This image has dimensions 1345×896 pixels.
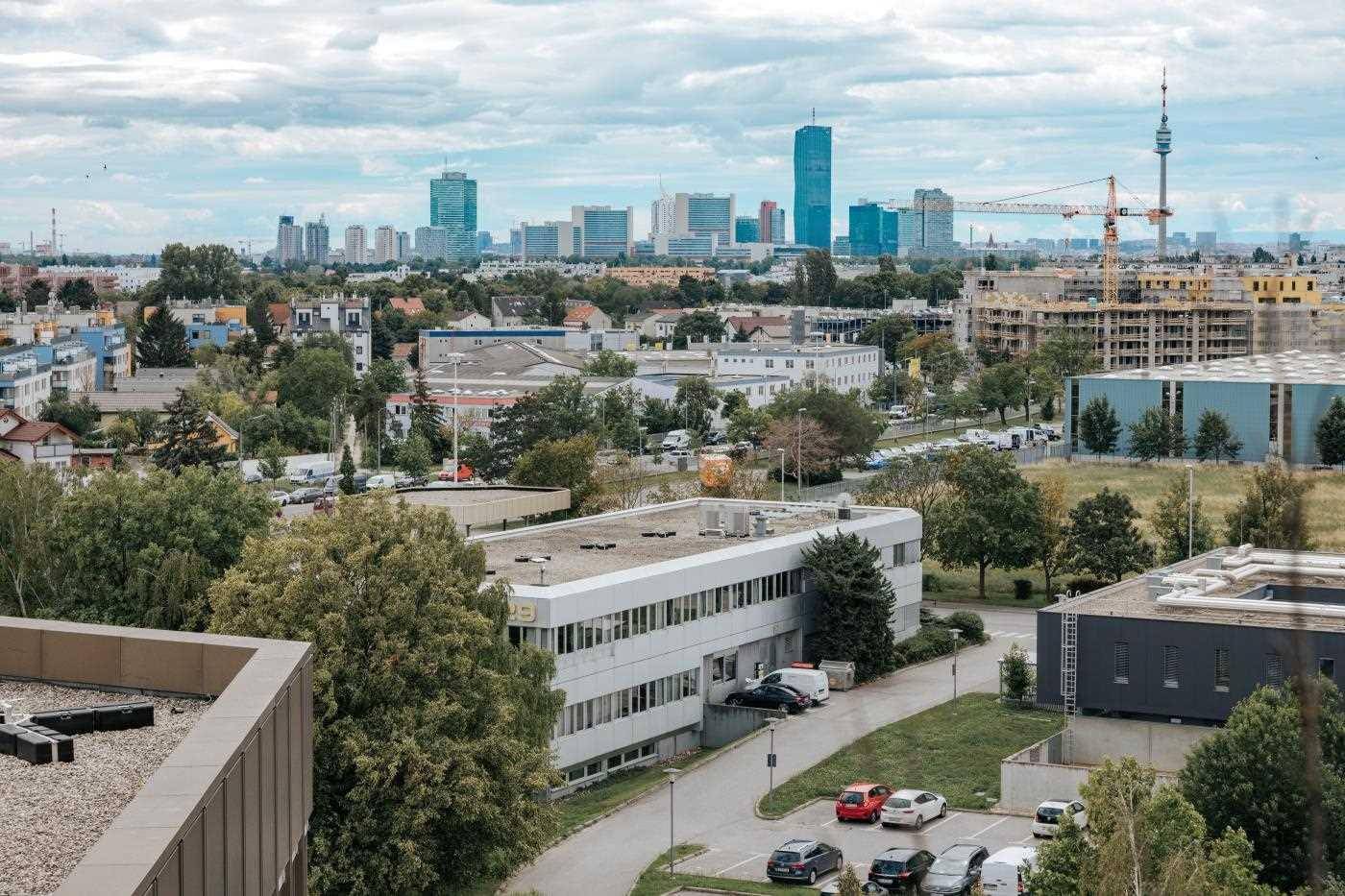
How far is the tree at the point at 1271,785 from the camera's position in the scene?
10.6 metres

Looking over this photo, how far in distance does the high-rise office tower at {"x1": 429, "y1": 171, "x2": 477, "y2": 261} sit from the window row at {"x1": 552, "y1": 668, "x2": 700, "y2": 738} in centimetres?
18131

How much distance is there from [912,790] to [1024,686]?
3.36 metres

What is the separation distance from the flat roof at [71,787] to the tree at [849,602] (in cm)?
1214

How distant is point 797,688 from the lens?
17.3 meters

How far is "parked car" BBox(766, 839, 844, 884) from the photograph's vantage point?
39.7ft

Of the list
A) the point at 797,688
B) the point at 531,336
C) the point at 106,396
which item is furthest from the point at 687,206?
the point at 797,688

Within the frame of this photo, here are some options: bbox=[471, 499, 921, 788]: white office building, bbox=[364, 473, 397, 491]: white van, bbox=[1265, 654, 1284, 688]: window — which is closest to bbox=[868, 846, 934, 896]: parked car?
bbox=[471, 499, 921, 788]: white office building

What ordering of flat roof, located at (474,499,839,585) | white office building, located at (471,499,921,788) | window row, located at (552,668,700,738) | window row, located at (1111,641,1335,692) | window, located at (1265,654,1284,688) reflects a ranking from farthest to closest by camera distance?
1. flat roof, located at (474,499,839,585)
2. white office building, located at (471,499,921,788)
3. window row, located at (552,668,700,738)
4. window, located at (1265,654,1284,688)
5. window row, located at (1111,641,1335,692)

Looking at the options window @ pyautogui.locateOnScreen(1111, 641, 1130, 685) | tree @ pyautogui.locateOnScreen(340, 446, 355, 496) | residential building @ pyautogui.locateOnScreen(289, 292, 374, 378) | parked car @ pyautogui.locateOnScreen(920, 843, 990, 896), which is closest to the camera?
parked car @ pyautogui.locateOnScreen(920, 843, 990, 896)

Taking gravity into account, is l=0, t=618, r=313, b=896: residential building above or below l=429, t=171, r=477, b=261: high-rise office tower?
below

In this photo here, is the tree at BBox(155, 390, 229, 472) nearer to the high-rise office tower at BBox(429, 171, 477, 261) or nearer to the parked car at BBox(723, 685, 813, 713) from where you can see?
the parked car at BBox(723, 685, 813, 713)

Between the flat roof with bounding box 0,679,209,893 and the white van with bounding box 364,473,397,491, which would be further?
the white van with bounding box 364,473,397,491

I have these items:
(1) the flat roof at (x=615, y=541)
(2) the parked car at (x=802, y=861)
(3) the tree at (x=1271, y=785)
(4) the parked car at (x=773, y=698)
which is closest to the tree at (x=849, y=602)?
(1) the flat roof at (x=615, y=541)

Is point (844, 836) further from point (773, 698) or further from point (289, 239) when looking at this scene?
point (289, 239)
